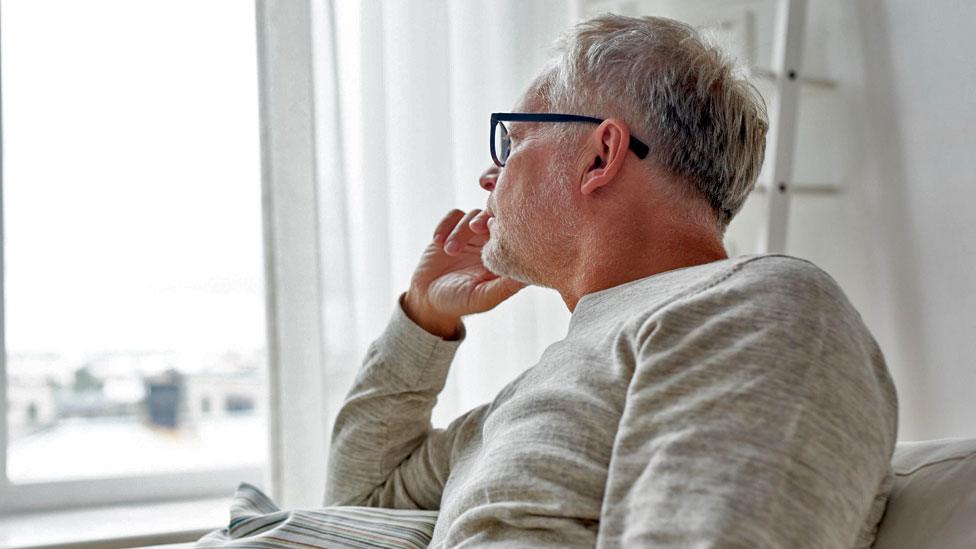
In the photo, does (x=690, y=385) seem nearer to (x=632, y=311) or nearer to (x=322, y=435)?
(x=632, y=311)

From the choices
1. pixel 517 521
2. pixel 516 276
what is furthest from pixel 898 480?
pixel 516 276

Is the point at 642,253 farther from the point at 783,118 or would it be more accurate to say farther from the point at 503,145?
the point at 783,118

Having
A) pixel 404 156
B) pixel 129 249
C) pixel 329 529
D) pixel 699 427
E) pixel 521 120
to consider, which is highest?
pixel 521 120

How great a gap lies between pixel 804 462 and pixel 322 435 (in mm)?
1450

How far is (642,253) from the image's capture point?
3.76 ft

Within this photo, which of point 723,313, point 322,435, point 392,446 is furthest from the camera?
point 322,435

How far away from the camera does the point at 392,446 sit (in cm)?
146

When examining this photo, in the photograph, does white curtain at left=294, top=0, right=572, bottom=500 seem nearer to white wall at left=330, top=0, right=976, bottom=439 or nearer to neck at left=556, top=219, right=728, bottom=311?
white wall at left=330, top=0, right=976, bottom=439

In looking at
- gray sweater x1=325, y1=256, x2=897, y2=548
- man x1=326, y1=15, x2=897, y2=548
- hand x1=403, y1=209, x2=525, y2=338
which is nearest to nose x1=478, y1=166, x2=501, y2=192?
man x1=326, y1=15, x2=897, y2=548

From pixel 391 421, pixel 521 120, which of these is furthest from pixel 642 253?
pixel 391 421

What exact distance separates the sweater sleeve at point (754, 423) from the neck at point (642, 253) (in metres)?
0.25

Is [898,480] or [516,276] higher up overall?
[516,276]

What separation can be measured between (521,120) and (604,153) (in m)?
0.14

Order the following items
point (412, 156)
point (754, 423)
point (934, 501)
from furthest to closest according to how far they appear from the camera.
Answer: point (412, 156) < point (934, 501) < point (754, 423)
